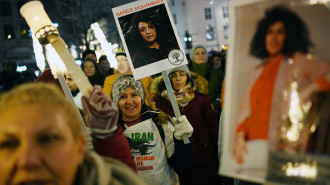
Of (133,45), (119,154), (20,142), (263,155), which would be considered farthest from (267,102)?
(133,45)

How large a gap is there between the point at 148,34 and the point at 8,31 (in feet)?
169

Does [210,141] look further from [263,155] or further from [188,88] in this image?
[263,155]

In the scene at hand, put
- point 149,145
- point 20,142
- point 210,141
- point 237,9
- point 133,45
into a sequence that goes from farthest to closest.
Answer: point 210,141 < point 133,45 < point 149,145 < point 237,9 < point 20,142

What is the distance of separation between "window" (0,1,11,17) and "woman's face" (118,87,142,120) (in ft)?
170

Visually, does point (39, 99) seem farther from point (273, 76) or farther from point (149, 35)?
point (149, 35)

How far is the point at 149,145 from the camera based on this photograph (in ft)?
12.2

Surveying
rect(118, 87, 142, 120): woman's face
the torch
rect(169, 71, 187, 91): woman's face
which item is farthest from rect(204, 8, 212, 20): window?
the torch

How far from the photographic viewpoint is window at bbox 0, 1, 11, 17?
50.5m

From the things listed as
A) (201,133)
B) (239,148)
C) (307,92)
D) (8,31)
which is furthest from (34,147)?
(8,31)

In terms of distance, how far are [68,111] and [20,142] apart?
0.85 ft

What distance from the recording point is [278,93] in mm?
1700

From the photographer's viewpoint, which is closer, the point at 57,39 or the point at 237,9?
the point at 237,9

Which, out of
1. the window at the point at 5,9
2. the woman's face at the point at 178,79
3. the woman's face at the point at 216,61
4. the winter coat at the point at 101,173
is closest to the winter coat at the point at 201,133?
the woman's face at the point at 178,79

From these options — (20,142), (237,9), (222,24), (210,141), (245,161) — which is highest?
(222,24)
